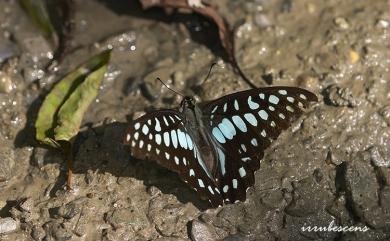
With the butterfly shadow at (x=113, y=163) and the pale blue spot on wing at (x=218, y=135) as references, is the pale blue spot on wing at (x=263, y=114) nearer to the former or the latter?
the pale blue spot on wing at (x=218, y=135)

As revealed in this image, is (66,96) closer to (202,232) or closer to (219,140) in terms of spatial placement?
(219,140)

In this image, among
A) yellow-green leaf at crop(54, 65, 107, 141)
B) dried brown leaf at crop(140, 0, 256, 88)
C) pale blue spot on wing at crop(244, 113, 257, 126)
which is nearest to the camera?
pale blue spot on wing at crop(244, 113, 257, 126)

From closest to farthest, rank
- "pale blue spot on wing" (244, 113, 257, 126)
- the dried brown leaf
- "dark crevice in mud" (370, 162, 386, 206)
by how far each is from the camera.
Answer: "pale blue spot on wing" (244, 113, 257, 126) → "dark crevice in mud" (370, 162, 386, 206) → the dried brown leaf

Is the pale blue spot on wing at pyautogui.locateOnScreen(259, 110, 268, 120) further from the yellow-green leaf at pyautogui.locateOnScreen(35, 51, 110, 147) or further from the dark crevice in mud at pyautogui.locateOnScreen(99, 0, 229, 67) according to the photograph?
the yellow-green leaf at pyautogui.locateOnScreen(35, 51, 110, 147)

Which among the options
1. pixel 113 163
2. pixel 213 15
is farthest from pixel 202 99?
pixel 113 163

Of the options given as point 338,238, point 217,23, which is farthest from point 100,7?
point 338,238

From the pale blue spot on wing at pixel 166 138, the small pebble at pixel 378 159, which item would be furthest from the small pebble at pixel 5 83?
the small pebble at pixel 378 159

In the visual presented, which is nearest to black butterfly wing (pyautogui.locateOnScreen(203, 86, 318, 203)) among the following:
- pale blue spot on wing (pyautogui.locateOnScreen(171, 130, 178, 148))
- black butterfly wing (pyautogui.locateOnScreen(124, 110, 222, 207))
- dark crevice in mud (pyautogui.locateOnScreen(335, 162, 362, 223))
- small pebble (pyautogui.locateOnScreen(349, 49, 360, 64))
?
black butterfly wing (pyautogui.locateOnScreen(124, 110, 222, 207))
